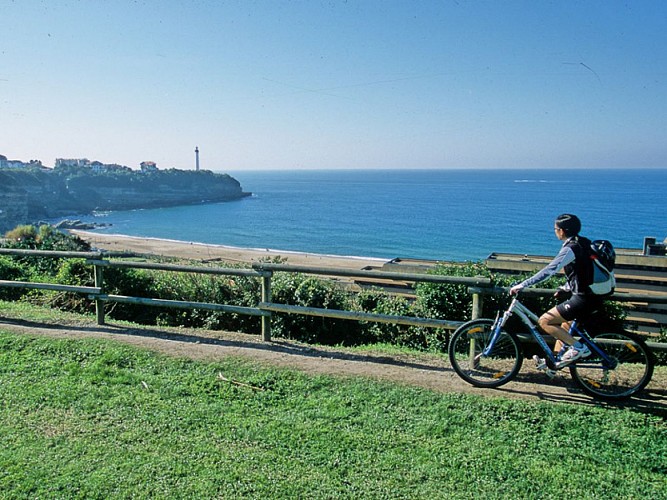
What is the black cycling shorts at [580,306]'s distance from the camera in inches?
199

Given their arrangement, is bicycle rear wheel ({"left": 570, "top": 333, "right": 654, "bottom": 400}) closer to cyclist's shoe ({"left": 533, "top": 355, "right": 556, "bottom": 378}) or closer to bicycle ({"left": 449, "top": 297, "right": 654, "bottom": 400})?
bicycle ({"left": 449, "top": 297, "right": 654, "bottom": 400})

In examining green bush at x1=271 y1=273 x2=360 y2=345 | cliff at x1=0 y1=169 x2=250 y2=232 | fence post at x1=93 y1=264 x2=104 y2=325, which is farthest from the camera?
cliff at x1=0 y1=169 x2=250 y2=232

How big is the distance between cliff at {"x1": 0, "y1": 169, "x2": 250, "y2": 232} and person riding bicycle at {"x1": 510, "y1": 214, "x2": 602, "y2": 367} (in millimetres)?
87415

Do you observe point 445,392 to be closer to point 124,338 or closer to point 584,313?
point 584,313

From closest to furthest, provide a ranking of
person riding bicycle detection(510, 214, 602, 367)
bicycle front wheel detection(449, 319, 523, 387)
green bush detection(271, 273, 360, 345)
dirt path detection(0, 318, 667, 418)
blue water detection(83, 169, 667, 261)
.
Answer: person riding bicycle detection(510, 214, 602, 367), dirt path detection(0, 318, 667, 418), bicycle front wheel detection(449, 319, 523, 387), green bush detection(271, 273, 360, 345), blue water detection(83, 169, 667, 261)

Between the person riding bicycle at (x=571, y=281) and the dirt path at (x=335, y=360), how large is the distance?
568mm

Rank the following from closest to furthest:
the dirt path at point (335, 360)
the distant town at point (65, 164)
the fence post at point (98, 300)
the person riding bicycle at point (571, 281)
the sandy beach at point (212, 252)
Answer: the person riding bicycle at point (571, 281), the dirt path at point (335, 360), the fence post at point (98, 300), the sandy beach at point (212, 252), the distant town at point (65, 164)

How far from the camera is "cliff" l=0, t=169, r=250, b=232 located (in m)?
92.6

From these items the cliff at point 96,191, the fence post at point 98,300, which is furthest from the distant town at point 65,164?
Answer: the fence post at point 98,300

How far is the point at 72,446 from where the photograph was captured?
14.7 ft

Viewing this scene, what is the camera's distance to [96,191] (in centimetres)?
12431

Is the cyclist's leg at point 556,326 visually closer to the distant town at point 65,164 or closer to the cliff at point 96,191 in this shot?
the cliff at point 96,191

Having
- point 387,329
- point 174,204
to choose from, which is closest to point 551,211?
→ point 174,204

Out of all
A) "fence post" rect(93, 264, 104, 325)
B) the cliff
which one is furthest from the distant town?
"fence post" rect(93, 264, 104, 325)
